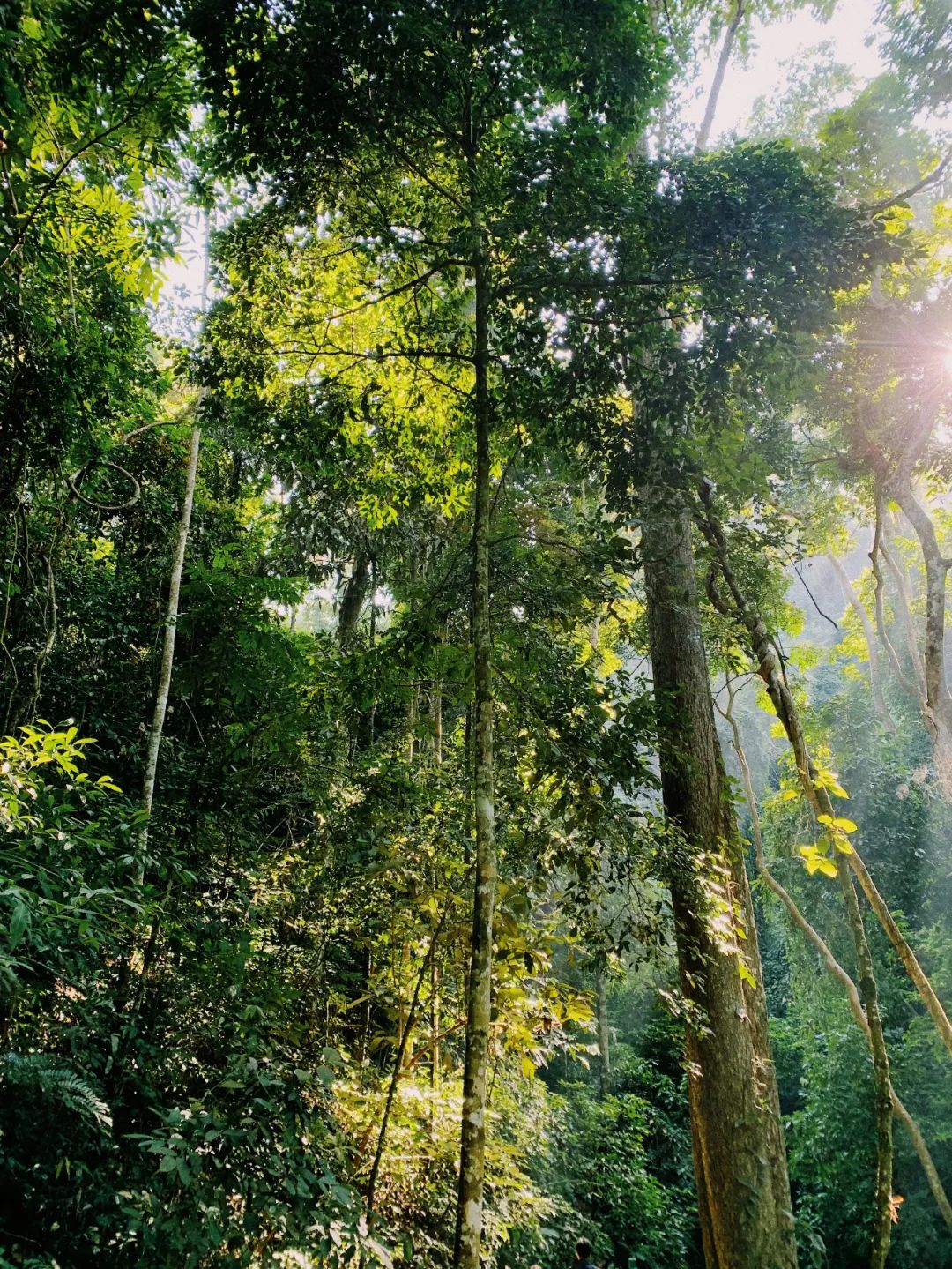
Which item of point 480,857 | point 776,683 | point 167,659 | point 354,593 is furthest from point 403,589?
point 354,593

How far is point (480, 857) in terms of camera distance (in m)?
2.69

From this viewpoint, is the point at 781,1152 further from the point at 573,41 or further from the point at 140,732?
the point at 140,732

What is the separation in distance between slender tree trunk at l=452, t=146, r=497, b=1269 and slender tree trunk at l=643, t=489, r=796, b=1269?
0.88 m

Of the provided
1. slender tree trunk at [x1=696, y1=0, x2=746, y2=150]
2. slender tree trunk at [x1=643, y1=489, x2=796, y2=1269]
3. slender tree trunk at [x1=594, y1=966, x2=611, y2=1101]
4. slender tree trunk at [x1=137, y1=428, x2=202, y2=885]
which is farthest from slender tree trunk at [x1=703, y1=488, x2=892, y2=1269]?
slender tree trunk at [x1=594, y1=966, x2=611, y2=1101]

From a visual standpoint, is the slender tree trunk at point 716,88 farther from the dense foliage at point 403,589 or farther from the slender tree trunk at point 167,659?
the slender tree trunk at point 167,659

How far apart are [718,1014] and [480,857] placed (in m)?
2.04

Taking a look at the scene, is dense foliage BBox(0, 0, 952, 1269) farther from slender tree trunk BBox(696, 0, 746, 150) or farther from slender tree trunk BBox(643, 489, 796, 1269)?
slender tree trunk BBox(696, 0, 746, 150)

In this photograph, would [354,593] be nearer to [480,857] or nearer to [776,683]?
[776,683]

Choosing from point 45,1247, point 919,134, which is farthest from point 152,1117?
point 919,134

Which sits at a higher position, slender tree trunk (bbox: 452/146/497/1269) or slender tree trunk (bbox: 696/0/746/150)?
slender tree trunk (bbox: 696/0/746/150)

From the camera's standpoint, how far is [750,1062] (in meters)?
3.67

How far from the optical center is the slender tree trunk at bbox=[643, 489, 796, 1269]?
3.22 meters

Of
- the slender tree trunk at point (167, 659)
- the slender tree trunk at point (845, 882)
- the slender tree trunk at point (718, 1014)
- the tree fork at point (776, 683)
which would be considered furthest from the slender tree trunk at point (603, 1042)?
the slender tree trunk at point (167, 659)

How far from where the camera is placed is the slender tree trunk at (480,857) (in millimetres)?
2248
